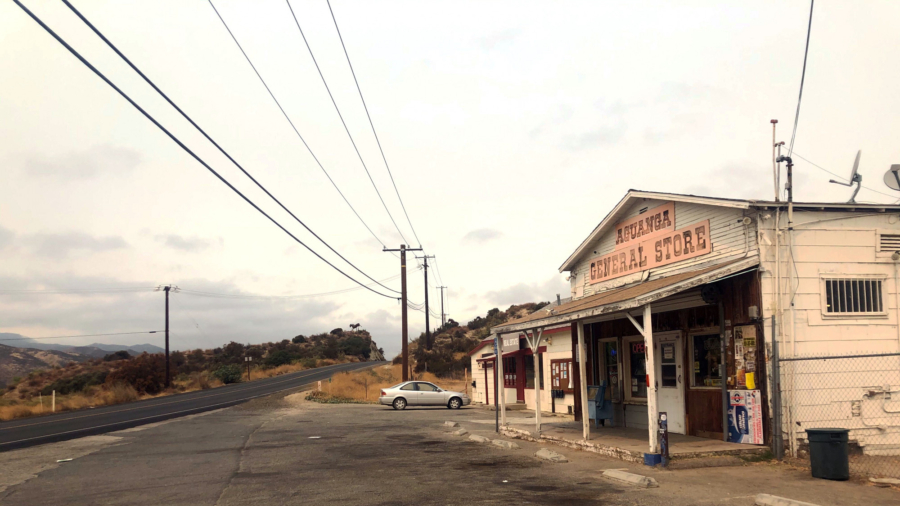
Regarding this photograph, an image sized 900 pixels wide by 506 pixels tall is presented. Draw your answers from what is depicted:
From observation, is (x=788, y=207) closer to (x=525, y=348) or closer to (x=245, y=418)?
(x=525, y=348)

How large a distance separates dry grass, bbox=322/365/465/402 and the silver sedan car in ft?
29.1

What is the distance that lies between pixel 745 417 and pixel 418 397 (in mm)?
22805

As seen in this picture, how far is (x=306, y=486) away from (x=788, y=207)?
985 cm

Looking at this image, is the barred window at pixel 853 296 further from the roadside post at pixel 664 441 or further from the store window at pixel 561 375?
the store window at pixel 561 375

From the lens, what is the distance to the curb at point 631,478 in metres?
10.4

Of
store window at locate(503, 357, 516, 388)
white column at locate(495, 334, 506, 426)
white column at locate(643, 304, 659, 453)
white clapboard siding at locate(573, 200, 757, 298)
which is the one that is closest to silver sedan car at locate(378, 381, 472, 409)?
store window at locate(503, 357, 516, 388)

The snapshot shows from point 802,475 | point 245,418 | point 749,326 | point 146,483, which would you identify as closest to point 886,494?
point 802,475

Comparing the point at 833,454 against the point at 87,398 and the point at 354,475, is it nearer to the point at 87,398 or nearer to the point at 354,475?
the point at 354,475

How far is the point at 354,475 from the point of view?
1196 cm

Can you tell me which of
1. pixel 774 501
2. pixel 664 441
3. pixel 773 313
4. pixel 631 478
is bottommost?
pixel 631 478

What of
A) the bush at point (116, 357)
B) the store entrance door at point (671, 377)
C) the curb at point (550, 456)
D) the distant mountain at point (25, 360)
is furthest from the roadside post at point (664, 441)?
the distant mountain at point (25, 360)

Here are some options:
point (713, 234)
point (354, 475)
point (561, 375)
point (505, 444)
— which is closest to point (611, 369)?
point (505, 444)

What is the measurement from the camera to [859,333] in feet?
42.9

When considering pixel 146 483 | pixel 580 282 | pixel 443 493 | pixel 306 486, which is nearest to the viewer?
pixel 443 493
